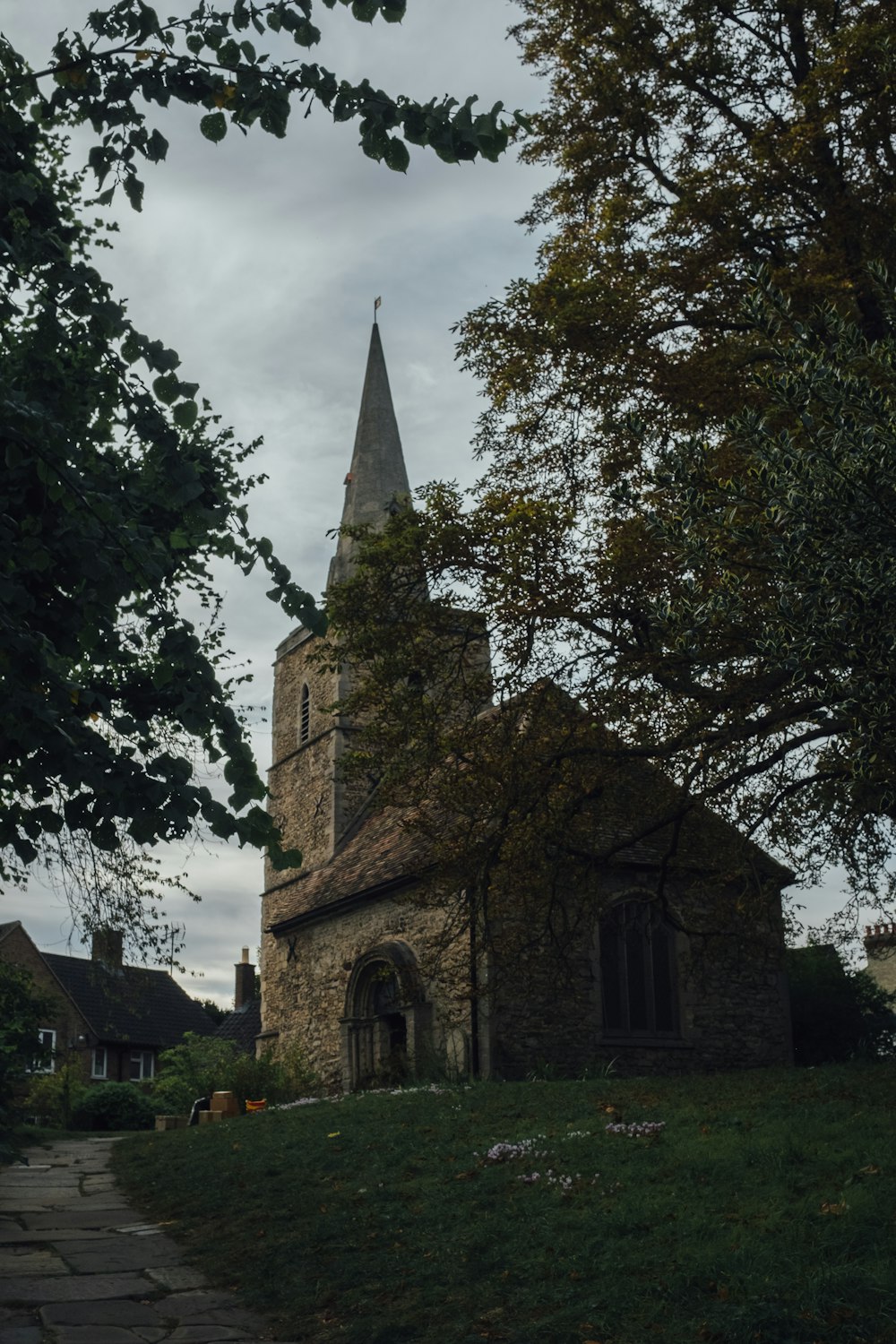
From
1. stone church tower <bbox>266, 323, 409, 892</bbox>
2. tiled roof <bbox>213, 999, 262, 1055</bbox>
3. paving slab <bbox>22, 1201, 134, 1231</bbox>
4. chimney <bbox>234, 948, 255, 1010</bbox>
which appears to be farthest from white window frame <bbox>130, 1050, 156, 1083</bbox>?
paving slab <bbox>22, 1201, 134, 1231</bbox>

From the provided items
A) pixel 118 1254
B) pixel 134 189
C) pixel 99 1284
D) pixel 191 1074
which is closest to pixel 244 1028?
pixel 191 1074

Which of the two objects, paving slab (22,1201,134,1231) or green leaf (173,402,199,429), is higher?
green leaf (173,402,199,429)

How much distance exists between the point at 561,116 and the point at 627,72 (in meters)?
1.09

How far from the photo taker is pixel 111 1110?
28594mm

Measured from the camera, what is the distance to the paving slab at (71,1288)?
7.34 metres

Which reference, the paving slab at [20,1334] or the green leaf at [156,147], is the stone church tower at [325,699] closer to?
the paving slab at [20,1334]

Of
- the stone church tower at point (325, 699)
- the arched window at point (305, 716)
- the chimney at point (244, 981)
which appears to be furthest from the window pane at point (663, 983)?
the chimney at point (244, 981)

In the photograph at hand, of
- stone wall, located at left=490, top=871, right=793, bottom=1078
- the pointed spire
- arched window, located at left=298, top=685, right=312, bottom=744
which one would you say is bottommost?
stone wall, located at left=490, top=871, right=793, bottom=1078

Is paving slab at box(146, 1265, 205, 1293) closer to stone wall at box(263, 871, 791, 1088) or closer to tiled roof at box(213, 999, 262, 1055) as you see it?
stone wall at box(263, 871, 791, 1088)

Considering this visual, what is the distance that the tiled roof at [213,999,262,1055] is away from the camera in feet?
130

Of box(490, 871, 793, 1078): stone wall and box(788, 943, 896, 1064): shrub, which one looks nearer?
box(490, 871, 793, 1078): stone wall

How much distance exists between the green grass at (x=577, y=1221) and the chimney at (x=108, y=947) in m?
2.23

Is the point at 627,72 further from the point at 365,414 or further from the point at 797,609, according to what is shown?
the point at 365,414

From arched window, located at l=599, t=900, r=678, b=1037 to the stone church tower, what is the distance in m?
9.92
